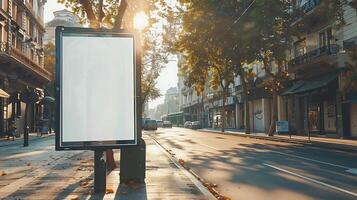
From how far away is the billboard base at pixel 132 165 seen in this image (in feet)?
31.2

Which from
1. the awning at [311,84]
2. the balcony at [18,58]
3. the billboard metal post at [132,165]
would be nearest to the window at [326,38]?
the awning at [311,84]

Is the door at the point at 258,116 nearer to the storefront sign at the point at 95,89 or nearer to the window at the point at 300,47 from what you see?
the window at the point at 300,47

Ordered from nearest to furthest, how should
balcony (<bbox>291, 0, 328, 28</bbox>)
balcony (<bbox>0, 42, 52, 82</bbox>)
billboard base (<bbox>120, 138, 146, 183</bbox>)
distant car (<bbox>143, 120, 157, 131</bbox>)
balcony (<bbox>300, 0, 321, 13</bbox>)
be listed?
billboard base (<bbox>120, 138, 146, 183</bbox>) < balcony (<bbox>291, 0, 328, 28</bbox>) < balcony (<bbox>300, 0, 321, 13</bbox>) < balcony (<bbox>0, 42, 52, 82</bbox>) < distant car (<bbox>143, 120, 157, 131</bbox>)

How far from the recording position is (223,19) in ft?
107

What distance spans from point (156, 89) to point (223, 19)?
5517 cm

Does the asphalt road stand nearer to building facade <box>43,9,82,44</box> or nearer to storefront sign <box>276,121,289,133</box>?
storefront sign <box>276,121,289,133</box>

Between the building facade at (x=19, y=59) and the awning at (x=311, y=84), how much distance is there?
18504 mm

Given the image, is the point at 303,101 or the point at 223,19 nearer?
the point at 223,19

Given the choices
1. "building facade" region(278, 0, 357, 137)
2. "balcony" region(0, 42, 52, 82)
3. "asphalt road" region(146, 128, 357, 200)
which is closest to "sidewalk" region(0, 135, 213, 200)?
"asphalt road" region(146, 128, 357, 200)

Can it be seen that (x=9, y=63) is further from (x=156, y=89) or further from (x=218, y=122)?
(x=156, y=89)

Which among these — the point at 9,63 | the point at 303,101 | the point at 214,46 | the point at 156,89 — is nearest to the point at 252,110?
the point at 303,101

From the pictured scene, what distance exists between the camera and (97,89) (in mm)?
7762

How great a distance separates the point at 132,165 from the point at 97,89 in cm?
245

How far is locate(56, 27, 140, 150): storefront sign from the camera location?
24.9 ft
